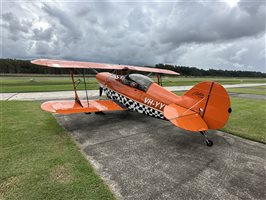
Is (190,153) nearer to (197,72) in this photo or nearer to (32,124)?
(32,124)

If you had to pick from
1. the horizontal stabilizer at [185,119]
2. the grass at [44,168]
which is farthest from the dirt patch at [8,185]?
the horizontal stabilizer at [185,119]

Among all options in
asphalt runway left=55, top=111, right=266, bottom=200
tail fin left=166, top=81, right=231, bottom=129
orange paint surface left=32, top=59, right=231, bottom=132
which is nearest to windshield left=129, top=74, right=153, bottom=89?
orange paint surface left=32, top=59, right=231, bottom=132

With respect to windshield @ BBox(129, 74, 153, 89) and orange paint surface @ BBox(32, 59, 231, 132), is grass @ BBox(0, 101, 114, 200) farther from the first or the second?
windshield @ BBox(129, 74, 153, 89)

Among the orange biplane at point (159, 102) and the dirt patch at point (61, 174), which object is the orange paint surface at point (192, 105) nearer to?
the orange biplane at point (159, 102)

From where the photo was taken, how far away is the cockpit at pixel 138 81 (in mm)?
6738

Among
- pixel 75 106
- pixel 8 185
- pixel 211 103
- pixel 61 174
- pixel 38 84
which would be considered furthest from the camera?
pixel 38 84

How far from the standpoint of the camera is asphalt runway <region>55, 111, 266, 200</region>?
3.22 meters

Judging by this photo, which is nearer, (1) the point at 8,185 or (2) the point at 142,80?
(1) the point at 8,185

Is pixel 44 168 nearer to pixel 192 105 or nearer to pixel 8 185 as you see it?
pixel 8 185

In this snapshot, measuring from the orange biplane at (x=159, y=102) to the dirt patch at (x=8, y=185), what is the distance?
271 centimetres

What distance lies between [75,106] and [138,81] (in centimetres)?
278

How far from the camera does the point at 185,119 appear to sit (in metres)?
4.76

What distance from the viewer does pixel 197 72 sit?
358 ft

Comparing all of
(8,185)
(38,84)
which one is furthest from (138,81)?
(38,84)
